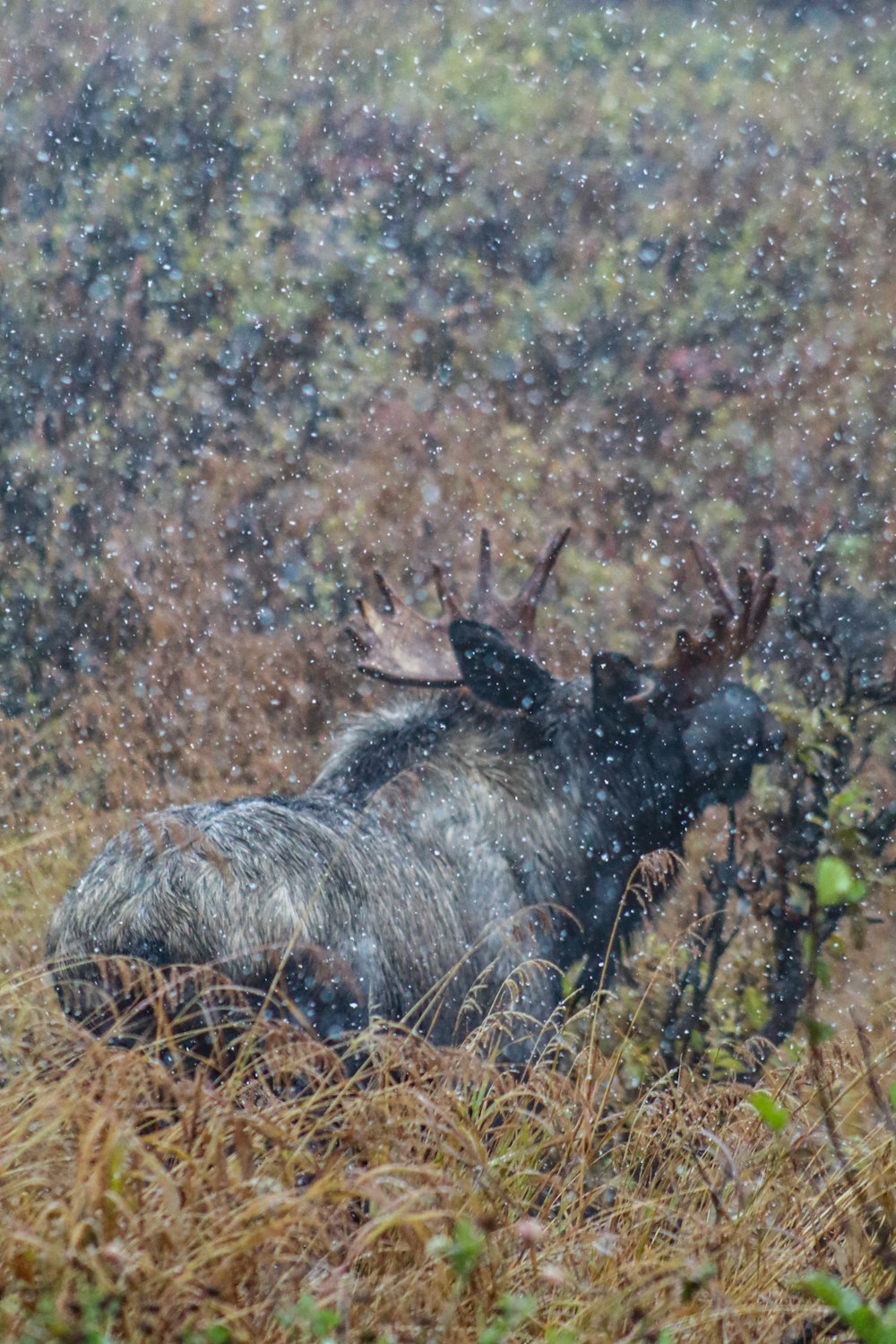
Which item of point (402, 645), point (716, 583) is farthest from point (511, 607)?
point (716, 583)

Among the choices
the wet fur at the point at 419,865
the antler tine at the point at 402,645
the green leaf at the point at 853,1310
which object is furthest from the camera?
the antler tine at the point at 402,645

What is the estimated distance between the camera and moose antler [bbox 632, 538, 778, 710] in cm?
277

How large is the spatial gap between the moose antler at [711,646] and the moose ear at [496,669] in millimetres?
238

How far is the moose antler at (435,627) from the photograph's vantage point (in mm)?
3008

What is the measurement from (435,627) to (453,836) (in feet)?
2.22

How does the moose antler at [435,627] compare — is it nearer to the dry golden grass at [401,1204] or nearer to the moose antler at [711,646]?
the moose antler at [711,646]

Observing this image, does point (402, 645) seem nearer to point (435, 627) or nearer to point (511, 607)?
point (435, 627)

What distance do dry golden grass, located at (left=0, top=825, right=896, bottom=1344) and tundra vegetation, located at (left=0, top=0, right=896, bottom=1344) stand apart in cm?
79

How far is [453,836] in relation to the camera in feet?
8.72

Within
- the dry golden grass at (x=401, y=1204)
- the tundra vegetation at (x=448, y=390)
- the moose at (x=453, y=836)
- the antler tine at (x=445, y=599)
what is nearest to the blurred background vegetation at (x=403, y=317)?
the tundra vegetation at (x=448, y=390)

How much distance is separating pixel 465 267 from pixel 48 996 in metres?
3.55

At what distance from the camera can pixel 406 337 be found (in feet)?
15.6

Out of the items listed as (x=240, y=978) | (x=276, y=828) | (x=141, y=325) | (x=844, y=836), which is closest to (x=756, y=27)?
(x=141, y=325)

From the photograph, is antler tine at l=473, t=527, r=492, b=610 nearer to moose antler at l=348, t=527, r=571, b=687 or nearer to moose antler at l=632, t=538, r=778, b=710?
moose antler at l=348, t=527, r=571, b=687
